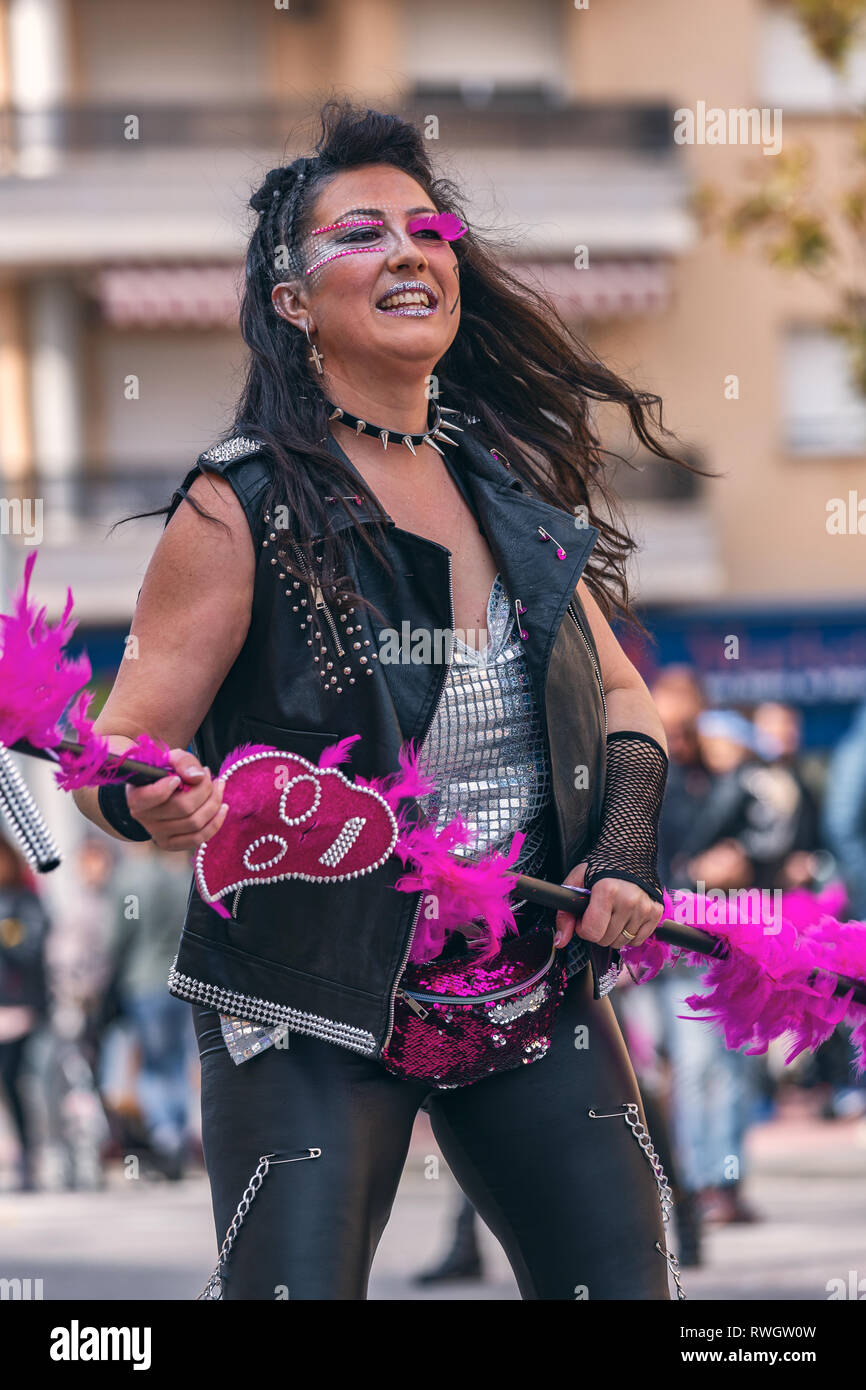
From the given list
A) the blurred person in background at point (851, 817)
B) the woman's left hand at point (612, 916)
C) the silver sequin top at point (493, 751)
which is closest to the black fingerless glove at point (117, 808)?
the silver sequin top at point (493, 751)

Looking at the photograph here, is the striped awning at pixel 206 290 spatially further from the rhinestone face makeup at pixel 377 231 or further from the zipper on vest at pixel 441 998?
the zipper on vest at pixel 441 998

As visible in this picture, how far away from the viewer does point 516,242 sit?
339 cm

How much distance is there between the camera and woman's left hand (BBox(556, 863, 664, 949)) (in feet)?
8.95

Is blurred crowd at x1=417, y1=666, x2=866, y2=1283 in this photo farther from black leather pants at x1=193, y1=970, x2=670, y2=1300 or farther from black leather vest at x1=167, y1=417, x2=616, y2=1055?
black leather vest at x1=167, y1=417, x2=616, y2=1055

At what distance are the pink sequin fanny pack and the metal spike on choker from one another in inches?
30.2

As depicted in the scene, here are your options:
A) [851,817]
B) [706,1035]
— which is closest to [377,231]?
[706,1035]

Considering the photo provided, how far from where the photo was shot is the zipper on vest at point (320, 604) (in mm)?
2713

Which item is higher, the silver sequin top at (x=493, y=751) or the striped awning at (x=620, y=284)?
the striped awning at (x=620, y=284)

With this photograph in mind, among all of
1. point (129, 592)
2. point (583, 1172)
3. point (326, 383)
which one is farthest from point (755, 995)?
point (129, 592)

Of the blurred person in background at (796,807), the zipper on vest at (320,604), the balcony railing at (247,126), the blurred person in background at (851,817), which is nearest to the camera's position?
the zipper on vest at (320,604)

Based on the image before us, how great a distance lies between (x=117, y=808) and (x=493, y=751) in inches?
23.8

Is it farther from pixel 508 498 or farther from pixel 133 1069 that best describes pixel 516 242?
pixel 133 1069

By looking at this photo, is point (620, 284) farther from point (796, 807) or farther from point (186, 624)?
point (186, 624)

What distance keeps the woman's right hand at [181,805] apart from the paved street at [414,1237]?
3231 millimetres
